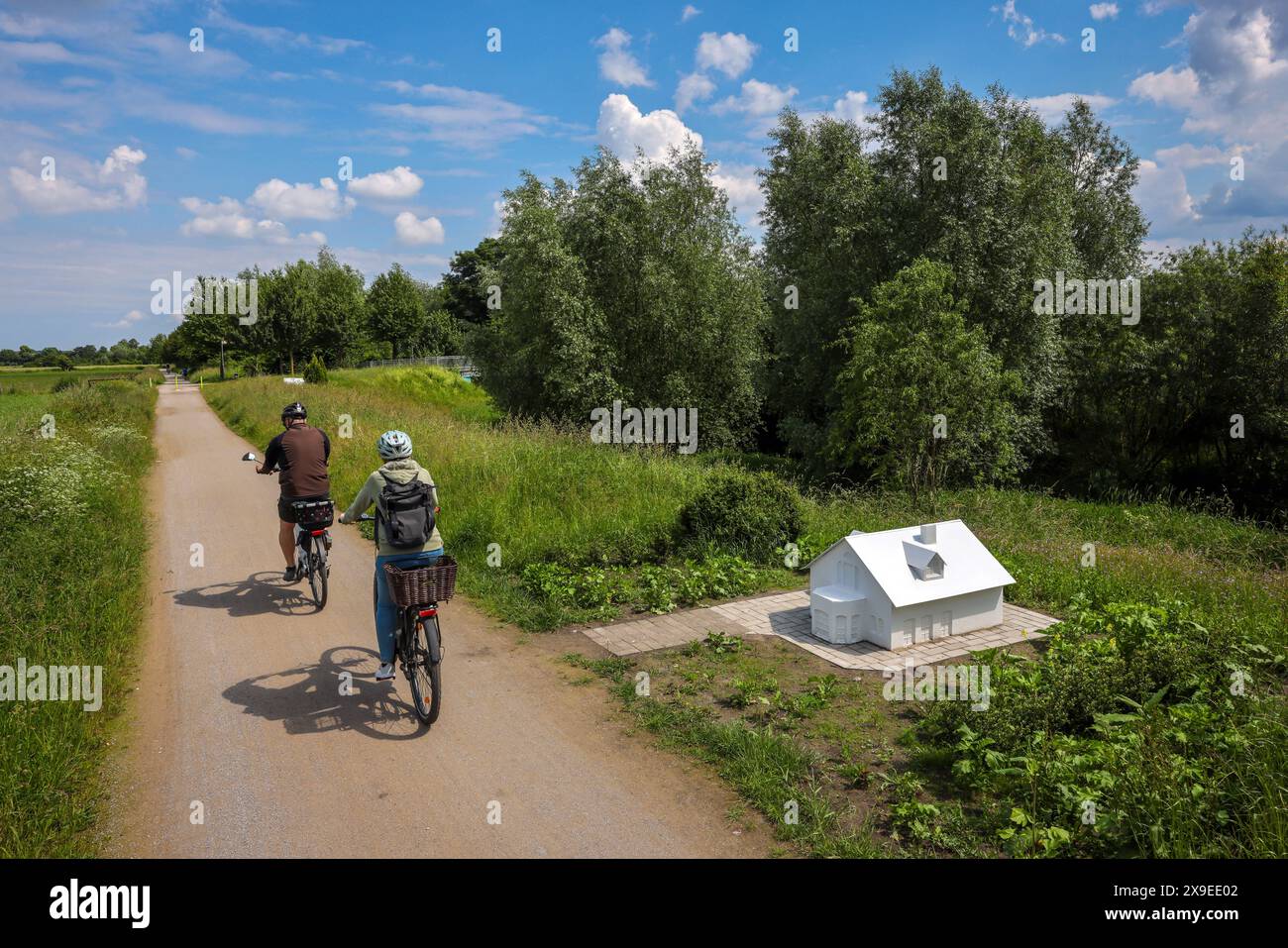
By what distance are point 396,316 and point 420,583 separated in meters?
69.5

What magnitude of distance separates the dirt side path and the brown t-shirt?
1.25 metres

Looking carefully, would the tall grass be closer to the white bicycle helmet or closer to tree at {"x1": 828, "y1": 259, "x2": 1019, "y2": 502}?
tree at {"x1": 828, "y1": 259, "x2": 1019, "y2": 502}

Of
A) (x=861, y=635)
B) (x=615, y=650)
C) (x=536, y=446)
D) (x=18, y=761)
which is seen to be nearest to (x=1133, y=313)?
(x=536, y=446)

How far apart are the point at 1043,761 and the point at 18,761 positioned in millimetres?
5969

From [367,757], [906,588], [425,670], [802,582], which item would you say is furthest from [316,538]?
[906,588]

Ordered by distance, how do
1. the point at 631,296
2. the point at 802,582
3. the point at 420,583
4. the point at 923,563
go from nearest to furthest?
the point at 420,583
the point at 923,563
the point at 802,582
the point at 631,296

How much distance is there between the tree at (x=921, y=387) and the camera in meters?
17.2

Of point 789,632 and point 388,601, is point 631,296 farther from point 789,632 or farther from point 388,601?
point 388,601

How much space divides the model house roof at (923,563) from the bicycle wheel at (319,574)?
5.20 m

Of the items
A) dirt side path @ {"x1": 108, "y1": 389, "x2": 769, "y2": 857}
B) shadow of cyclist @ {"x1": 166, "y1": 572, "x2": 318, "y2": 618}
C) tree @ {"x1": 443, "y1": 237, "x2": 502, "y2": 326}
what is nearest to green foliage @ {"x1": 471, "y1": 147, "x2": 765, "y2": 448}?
shadow of cyclist @ {"x1": 166, "y1": 572, "x2": 318, "y2": 618}

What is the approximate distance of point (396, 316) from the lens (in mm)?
70500

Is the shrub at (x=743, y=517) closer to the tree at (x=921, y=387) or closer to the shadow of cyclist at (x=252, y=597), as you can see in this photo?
the shadow of cyclist at (x=252, y=597)

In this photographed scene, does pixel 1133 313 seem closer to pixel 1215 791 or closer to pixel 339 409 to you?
pixel 339 409

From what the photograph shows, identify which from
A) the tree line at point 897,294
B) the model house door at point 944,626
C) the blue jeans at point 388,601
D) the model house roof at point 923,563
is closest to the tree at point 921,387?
the tree line at point 897,294
